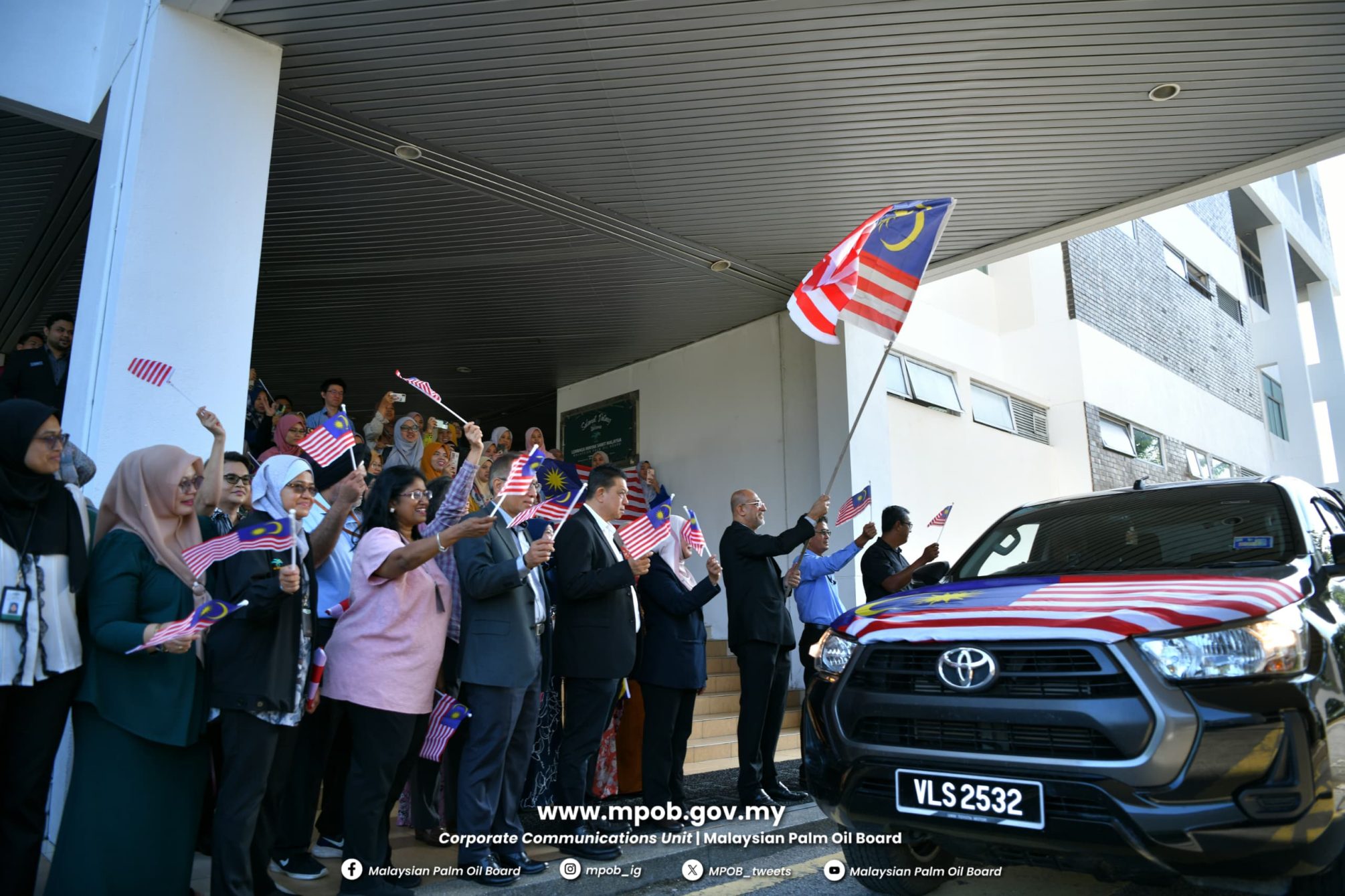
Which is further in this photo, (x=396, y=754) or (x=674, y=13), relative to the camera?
(x=674, y=13)

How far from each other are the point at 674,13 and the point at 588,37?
0.64 m

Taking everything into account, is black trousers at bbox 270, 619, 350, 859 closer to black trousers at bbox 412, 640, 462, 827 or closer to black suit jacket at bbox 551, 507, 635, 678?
black trousers at bbox 412, 640, 462, 827

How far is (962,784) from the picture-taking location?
300cm

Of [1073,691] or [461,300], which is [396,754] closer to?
[1073,691]

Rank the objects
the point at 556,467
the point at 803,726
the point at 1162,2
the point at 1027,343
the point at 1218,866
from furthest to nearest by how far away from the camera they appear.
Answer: the point at 1027,343, the point at 556,467, the point at 1162,2, the point at 803,726, the point at 1218,866

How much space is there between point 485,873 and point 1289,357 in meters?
27.8

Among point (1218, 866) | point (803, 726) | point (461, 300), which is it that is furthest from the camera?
point (461, 300)

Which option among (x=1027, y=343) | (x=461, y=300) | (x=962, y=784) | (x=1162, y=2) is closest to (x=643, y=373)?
(x=461, y=300)

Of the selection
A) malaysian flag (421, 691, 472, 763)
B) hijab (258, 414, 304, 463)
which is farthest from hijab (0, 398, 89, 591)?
hijab (258, 414, 304, 463)

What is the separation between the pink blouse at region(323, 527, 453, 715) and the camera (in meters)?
3.89

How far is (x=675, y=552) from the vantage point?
5.86 m

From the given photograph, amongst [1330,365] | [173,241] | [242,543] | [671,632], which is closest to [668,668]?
[671,632]

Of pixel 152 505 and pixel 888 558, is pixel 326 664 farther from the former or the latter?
pixel 888 558

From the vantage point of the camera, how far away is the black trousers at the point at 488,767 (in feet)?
13.4
